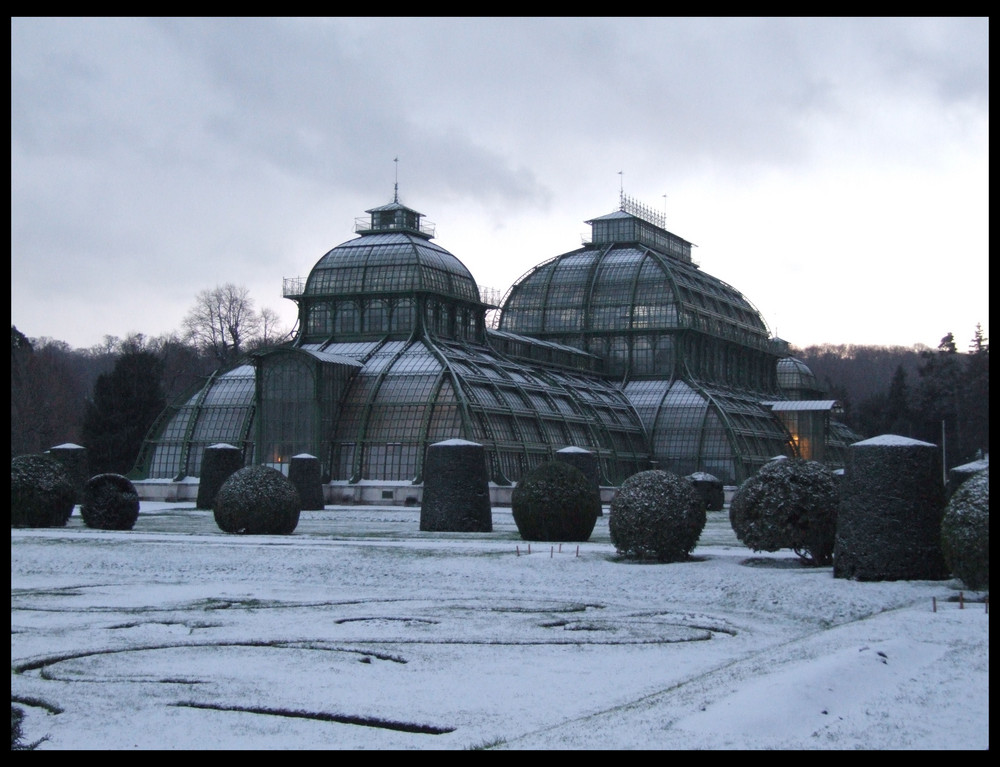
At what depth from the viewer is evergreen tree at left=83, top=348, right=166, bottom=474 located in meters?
68.6

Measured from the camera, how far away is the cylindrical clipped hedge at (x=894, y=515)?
2134 cm

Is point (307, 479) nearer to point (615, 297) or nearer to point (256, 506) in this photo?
point (256, 506)

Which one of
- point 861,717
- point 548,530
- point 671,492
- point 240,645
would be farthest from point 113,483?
point 861,717

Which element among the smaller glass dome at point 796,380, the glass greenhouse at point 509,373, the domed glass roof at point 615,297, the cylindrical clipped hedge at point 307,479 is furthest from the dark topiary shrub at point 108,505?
the smaller glass dome at point 796,380

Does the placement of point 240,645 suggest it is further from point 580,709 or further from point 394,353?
point 394,353

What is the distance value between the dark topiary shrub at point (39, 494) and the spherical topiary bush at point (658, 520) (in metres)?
18.2

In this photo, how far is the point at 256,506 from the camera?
1316 inches

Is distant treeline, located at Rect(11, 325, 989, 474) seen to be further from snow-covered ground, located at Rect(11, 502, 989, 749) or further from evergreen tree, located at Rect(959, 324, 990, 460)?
snow-covered ground, located at Rect(11, 502, 989, 749)

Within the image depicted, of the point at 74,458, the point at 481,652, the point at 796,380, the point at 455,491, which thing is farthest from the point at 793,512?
the point at 796,380

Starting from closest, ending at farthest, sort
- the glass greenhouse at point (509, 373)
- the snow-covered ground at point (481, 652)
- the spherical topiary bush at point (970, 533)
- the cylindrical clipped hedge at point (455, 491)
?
the snow-covered ground at point (481, 652)
the spherical topiary bush at point (970, 533)
the cylindrical clipped hedge at point (455, 491)
the glass greenhouse at point (509, 373)

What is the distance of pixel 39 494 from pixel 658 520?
1944 cm

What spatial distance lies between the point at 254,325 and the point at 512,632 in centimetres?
8172

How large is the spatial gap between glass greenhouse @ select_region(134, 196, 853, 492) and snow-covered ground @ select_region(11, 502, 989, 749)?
31.4 meters

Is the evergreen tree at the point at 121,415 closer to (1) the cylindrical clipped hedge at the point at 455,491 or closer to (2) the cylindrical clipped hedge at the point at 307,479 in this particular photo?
(2) the cylindrical clipped hedge at the point at 307,479
